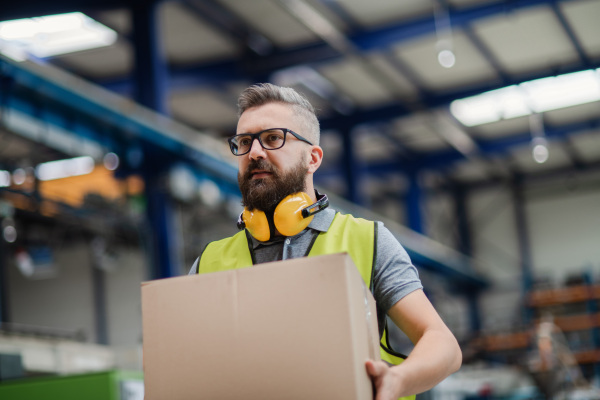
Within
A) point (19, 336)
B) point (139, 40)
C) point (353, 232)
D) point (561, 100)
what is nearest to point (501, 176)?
point (561, 100)

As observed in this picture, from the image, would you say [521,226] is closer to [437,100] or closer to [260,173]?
[437,100]

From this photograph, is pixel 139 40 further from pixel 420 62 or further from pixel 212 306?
pixel 212 306

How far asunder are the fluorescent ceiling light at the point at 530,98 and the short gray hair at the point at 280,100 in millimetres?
11174

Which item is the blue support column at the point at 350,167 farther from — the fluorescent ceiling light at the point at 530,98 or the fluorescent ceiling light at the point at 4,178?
the fluorescent ceiling light at the point at 4,178

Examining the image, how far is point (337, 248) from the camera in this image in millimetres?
1801

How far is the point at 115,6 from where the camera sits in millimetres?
8789

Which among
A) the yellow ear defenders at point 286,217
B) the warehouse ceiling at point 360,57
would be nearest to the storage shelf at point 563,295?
the warehouse ceiling at point 360,57

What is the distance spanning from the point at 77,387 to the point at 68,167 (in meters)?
10.6

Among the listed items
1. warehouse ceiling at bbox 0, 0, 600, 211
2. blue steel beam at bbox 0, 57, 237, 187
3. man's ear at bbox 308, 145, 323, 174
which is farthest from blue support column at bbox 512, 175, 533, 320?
man's ear at bbox 308, 145, 323, 174

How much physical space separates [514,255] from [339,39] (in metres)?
12.0

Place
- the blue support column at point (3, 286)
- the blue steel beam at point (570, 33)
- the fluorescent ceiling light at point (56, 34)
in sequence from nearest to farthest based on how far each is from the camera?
1. the fluorescent ceiling light at point (56, 34)
2. the blue steel beam at point (570, 33)
3. the blue support column at point (3, 286)

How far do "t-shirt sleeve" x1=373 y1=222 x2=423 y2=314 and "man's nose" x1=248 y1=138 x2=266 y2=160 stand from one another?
0.35 metres

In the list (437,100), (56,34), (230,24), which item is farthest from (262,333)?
(437,100)

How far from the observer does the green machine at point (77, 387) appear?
2512 mm
